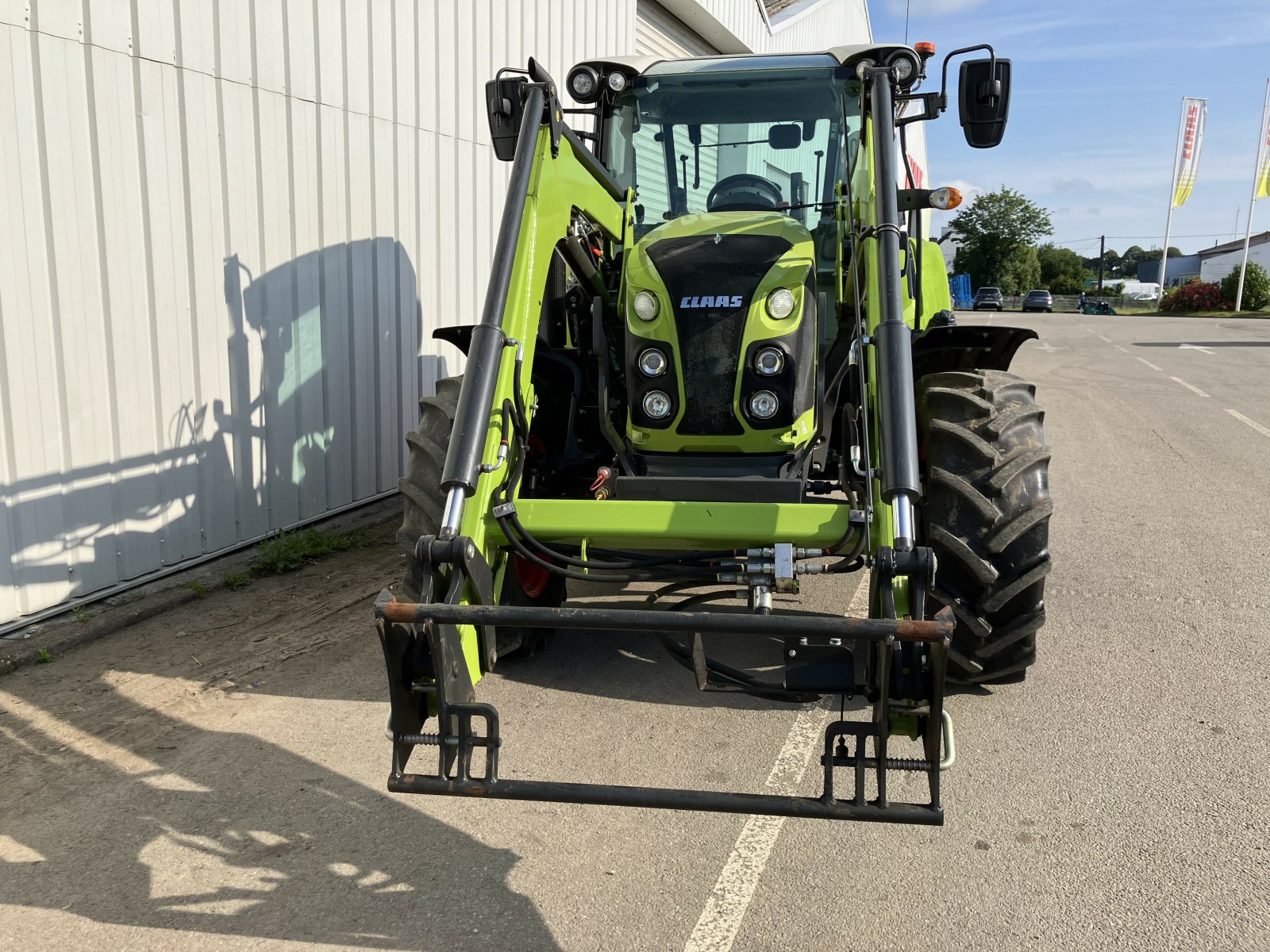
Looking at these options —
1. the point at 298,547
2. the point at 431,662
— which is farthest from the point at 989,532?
the point at 298,547

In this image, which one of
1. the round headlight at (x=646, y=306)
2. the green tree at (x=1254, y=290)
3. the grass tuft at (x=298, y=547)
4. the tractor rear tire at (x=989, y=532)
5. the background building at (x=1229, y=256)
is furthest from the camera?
the background building at (x=1229, y=256)

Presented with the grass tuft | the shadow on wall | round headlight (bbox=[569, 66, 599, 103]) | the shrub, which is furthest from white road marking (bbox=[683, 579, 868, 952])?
the shrub

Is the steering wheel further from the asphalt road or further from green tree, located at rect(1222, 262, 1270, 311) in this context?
green tree, located at rect(1222, 262, 1270, 311)

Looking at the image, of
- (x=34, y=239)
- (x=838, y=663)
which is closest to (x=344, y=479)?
(x=34, y=239)

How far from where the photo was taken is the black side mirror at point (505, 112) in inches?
164

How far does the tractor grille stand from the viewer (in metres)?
3.99

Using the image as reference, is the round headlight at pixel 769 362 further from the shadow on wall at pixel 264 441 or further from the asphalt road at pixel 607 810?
the shadow on wall at pixel 264 441

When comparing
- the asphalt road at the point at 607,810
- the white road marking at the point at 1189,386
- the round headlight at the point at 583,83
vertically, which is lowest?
the asphalt road at the point at 607,810

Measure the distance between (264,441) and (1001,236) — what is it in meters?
70.8

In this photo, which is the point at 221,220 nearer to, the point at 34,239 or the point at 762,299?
the point at 34,239

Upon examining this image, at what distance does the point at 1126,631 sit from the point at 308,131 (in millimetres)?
5568

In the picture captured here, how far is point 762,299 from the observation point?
3.99m

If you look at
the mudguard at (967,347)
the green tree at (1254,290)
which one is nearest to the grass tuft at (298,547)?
the mudguard at (967,347)

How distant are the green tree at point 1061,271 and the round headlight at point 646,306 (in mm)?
87981
